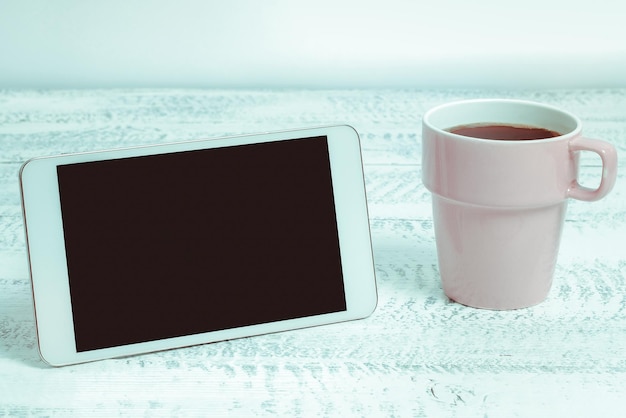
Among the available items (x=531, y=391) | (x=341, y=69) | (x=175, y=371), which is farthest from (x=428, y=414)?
(x=341, y=69)

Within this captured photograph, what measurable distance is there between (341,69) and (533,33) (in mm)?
305

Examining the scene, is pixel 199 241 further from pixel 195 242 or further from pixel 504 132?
pixel 504 132

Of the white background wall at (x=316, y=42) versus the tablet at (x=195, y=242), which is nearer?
the tablet at (x=195, y=242)

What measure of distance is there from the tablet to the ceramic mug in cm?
6

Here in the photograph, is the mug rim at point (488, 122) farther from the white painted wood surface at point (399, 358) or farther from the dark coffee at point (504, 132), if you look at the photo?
the white painted wood surface at point (399, 358)

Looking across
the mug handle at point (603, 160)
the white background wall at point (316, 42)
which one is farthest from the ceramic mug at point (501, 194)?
the white background wall at point (316, 42)

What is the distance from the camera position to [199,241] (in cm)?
56

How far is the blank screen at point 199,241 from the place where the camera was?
1.80ft

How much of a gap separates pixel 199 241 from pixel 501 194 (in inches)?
8.4

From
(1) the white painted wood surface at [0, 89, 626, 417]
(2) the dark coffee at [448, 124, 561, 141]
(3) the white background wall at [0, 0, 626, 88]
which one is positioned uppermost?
(3) the white background wall at [0, 0, 626, 88]

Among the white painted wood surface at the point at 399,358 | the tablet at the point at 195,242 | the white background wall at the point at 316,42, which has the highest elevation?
the white background wall at the point at 316,42

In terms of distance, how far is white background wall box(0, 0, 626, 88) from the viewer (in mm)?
1253

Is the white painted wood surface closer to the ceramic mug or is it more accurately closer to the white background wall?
the ceramic mug

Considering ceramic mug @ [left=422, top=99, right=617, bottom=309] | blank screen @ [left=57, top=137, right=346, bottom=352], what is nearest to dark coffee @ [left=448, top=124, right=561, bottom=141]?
ceramic mug @ [left=422, top=99, right=617, bottom=309]
